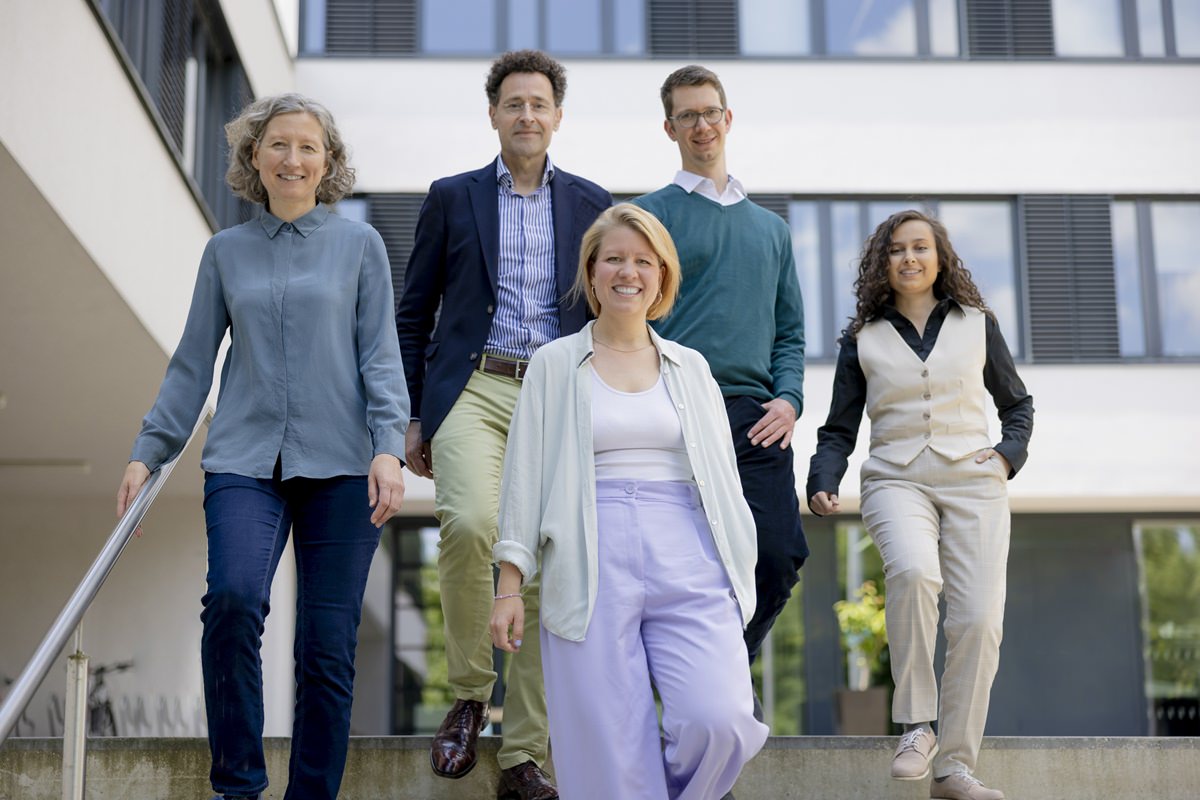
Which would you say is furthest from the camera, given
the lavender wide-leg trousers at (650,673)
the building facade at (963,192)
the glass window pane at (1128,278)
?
the glass window pane at (1128,278)

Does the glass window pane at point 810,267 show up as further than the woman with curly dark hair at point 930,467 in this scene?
Yes

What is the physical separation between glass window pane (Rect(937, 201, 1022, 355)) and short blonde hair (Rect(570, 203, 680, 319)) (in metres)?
12.0

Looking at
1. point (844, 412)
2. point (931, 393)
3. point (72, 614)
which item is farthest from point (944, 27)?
point (72, 614)

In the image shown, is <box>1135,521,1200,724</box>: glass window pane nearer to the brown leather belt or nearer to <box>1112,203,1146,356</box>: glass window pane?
<box>1112,203,1146,356</box>: glass window pane

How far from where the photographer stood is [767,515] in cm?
497

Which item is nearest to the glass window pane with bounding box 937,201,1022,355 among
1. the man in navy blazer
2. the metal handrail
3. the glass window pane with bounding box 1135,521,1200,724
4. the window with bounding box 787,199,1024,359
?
the window with bounding box 787,199,1024,359

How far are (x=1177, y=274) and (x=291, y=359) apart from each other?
44.4ft

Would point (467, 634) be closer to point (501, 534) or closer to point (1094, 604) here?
point (501, 534)

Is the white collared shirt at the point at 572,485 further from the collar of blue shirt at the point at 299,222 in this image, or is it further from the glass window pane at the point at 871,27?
the glass window pane at the point at 871,27

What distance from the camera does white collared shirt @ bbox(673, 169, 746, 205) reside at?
536 centimetres

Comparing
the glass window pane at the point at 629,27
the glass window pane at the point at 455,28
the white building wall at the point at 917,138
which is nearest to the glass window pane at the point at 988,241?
the white building wall at the point at 917,138

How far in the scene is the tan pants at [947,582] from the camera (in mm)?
5137

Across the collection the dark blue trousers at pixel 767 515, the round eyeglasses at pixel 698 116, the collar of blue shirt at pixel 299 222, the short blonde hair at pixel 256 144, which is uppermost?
the round eyeglasses at pixel 698 116

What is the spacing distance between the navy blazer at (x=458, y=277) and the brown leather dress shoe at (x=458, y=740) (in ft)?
2.89
